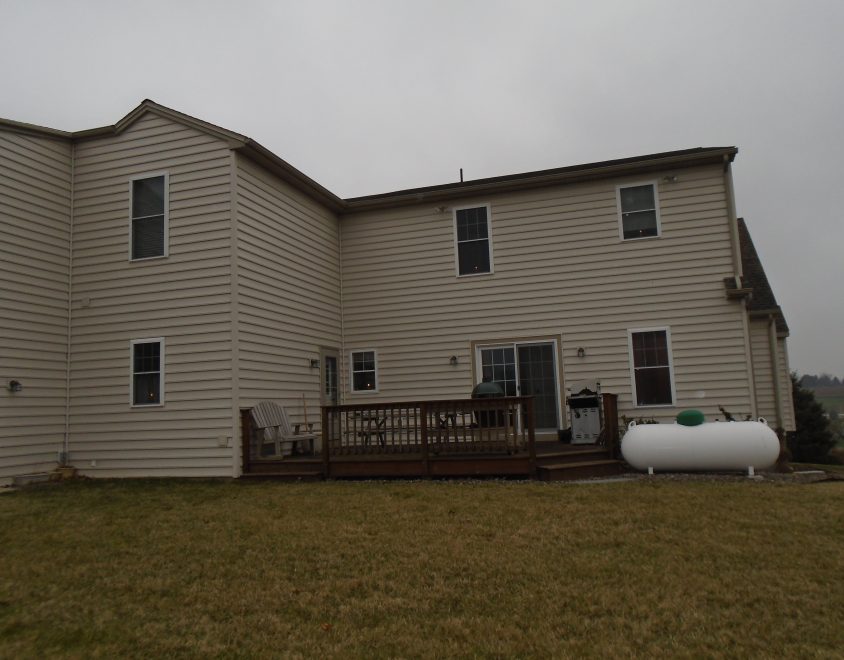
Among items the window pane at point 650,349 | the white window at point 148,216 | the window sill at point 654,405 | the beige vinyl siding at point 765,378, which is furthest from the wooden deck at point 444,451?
the beige vinyl siding at point 765,378

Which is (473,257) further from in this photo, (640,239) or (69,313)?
(69,313)

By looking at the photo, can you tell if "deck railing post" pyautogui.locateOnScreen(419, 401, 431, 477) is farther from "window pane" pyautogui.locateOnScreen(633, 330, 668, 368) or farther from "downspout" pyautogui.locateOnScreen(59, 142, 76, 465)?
"downspout" pyautogui.locateOnScreen(59, 142, 76, 465)

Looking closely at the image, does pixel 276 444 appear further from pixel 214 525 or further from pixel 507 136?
pixel 507 136

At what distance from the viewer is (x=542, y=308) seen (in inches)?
478

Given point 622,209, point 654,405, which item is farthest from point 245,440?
point 622,209

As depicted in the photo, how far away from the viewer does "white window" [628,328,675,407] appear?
11.3 metres

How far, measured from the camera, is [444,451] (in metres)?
9.02

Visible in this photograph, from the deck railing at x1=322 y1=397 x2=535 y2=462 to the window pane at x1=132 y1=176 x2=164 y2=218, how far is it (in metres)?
4.68

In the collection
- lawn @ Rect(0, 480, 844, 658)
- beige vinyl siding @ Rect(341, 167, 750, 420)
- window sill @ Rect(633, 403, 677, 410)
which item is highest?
beige vinyl siding @ Rect(341, 167, 750, 420)

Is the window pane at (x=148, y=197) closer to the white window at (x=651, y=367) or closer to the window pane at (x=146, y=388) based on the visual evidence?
the window pane at (x=146, y=388)

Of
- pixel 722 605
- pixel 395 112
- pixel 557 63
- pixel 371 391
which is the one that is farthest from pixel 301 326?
pixel 395 112

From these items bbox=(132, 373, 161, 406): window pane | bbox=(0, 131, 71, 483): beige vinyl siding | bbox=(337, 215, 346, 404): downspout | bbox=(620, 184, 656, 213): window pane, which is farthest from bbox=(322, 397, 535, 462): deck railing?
bbox=(620, 184, 656, 213): window pane

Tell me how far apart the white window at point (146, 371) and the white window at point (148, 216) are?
1.48m

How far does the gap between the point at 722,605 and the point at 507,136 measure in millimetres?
25643
